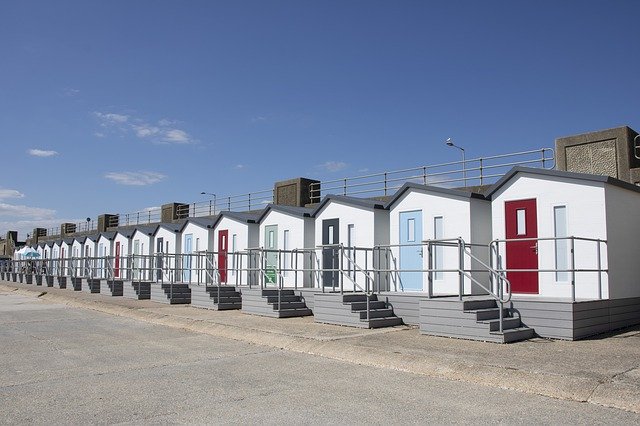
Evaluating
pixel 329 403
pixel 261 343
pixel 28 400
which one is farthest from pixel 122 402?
pixel 261 343

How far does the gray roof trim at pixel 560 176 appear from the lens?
12.5 meters

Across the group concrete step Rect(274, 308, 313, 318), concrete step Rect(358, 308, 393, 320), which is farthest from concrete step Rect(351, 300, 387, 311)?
concrete step Rect(274, 308, 313, 318)

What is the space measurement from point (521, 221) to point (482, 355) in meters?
5.77

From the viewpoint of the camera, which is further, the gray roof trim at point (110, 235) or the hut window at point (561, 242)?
the gray roof trim at point (110, 235)

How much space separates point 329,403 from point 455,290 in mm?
8902

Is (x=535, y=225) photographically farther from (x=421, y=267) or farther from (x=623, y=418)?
(x=623, y=418)

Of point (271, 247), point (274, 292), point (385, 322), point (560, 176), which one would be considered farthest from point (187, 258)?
point (560, 176)

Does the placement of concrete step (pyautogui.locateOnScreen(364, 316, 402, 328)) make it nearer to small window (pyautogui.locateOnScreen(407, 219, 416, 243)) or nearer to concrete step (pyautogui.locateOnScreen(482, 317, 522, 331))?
concrete step (pyautogui.locateOnScreen(482, 317, 522, 331))

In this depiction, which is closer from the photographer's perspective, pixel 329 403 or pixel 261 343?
pixel 329 403

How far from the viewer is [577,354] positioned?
918 centimetres

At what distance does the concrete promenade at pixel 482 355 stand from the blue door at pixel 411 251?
319 cm

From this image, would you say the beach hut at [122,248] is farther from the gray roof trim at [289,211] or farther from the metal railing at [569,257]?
the metal railing at [569,257]

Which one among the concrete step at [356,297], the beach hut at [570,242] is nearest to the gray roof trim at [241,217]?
the concrete step at [356,297]

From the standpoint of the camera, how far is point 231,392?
7.33 m
